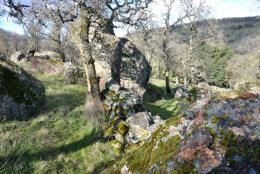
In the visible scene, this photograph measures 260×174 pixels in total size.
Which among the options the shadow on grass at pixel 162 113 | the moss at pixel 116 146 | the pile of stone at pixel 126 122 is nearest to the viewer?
the moss at pixel 116 146

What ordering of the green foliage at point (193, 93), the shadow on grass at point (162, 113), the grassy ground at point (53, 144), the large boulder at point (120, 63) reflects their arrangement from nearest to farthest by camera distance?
the grassy ground at point (53, 144)
the shadow on grass at point (162, 113)
the large boulder at point (120, 63)
the green foliage at point (193, 93)

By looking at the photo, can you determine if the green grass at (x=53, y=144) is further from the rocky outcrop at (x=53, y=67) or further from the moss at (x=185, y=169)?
the rocky outcrop at (x=53, y=67)

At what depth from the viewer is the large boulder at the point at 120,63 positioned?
33.8 feet

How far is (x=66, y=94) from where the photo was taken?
7863 mm

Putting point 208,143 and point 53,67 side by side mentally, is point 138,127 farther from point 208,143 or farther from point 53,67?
point 53,67

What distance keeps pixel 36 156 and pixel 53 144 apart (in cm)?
64

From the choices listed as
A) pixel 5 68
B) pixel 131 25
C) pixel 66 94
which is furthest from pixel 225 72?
pixel 5 68

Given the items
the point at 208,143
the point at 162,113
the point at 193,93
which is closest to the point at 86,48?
the point at 208,143

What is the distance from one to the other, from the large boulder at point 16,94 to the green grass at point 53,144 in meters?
0.32

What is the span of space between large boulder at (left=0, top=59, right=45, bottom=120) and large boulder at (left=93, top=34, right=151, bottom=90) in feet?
14.1

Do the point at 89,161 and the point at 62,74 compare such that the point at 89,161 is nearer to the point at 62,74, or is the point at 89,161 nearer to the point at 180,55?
the point at 62,74

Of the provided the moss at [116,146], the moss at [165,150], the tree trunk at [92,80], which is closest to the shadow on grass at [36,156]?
the moss at [116,146]

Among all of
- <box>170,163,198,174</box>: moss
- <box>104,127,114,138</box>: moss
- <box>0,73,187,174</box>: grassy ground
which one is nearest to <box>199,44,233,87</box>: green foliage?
<box>104,127,114,138</box>: moss

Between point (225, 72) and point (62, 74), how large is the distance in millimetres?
→ 45753
